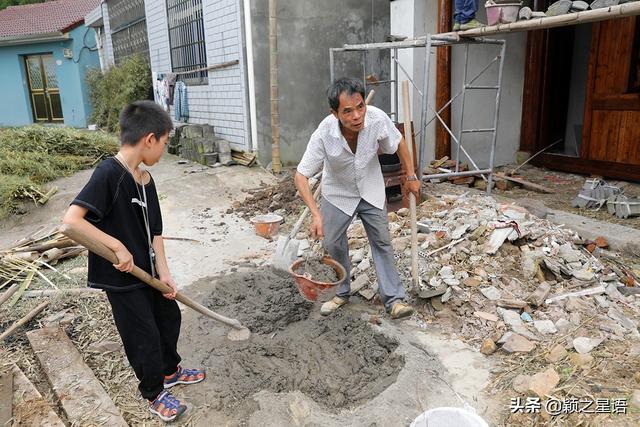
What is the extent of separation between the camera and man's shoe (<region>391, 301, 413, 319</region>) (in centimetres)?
354

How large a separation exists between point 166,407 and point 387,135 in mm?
2232

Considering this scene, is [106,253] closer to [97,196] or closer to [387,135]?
[97,196]

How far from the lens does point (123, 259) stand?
2217mm

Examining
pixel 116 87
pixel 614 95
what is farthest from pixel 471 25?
pixel 116 87

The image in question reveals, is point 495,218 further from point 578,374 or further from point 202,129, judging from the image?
point 202,129

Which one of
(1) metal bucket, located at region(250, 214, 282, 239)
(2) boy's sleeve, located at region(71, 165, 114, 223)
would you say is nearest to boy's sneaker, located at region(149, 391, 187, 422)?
(2) boy's sleeve, located at region(71, 165, 114, 223)

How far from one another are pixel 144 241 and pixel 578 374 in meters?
2.57

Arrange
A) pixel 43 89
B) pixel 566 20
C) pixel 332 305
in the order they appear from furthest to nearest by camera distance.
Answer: pixel 43 89
pixel 566 20
pixel 332 305

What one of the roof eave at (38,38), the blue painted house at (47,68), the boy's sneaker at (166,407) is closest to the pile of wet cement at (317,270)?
the boy's sneaker at (166,407)

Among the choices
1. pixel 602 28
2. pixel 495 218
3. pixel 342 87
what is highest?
pixel 602 28

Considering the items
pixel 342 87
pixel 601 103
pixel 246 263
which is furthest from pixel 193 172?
pixel 601 103

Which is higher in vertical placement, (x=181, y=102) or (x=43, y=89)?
(x=43, y=89)

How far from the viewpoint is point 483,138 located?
8.30 meters

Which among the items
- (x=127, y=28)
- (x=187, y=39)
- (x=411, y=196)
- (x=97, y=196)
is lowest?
(x=411, y=196)
